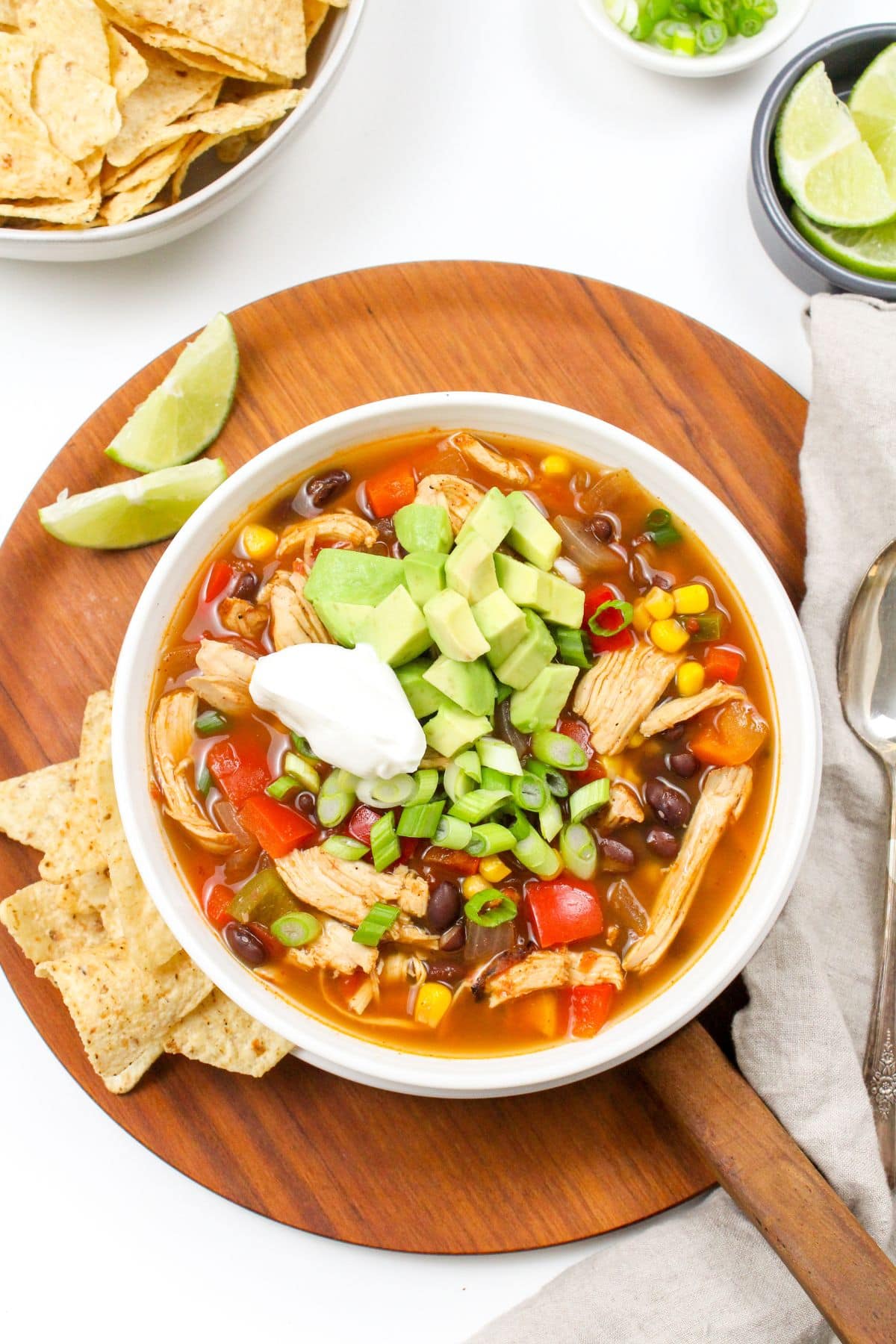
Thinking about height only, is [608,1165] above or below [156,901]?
below

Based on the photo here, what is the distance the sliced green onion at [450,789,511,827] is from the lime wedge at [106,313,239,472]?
1356 millimetres

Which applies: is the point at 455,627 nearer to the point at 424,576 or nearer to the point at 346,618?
the point at 424,576

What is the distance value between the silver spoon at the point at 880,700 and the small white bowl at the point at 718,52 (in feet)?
5.48

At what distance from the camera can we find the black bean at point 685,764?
125 inches

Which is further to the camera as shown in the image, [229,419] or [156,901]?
[229,419]

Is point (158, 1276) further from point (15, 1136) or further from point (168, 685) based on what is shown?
point (168, 685)

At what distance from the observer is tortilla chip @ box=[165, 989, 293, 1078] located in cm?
319

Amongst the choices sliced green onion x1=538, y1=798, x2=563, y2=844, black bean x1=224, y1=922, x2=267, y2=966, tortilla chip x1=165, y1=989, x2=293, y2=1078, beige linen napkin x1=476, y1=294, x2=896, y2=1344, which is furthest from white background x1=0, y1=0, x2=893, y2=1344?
sliced green onion x1=538, y1=798, x2=563, y2=844

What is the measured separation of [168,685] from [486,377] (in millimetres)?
1339

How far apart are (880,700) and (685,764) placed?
659 mm

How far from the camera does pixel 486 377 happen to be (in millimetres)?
3562

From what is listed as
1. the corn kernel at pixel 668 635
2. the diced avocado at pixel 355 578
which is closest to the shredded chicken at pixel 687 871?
the corn kernel at pixel 668 635

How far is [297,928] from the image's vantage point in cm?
311

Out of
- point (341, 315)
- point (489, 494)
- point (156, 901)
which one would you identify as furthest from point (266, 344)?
point (156, 901)
